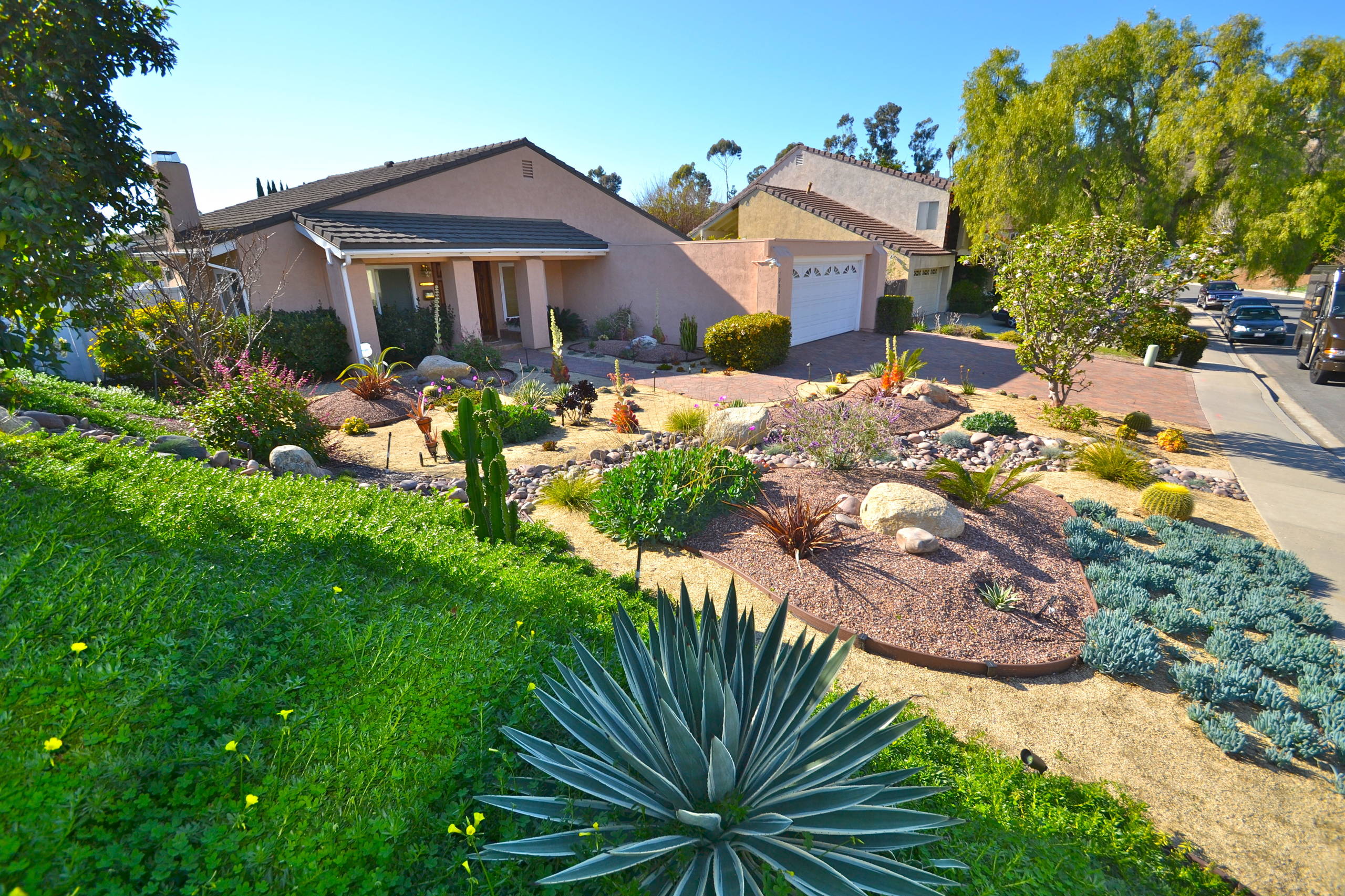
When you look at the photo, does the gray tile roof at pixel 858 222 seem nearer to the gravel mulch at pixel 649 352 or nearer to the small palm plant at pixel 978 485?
the gravel mulch at pixel 649 352

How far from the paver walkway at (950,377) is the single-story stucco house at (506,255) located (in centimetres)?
188

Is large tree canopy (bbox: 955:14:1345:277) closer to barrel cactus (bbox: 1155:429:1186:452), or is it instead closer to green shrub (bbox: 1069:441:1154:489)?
barrel cactus (bbox: 1155:429:1186:452)

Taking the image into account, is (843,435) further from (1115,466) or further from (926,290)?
(926,290)

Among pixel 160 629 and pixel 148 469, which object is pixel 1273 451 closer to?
pixel 160 629

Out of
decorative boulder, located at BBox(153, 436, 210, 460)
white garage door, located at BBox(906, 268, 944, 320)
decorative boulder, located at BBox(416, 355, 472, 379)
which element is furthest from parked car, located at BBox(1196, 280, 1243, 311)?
decorative boulder, located at BBox(153, 436, 210, 460)

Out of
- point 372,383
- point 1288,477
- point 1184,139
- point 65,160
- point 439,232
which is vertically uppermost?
point 1184,139

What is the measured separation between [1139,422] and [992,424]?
272 centimetres

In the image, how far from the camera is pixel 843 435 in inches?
303

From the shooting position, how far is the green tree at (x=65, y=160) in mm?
3557

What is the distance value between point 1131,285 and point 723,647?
34.6 feet

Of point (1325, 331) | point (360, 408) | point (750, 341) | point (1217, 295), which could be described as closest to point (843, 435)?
point (750, 341)

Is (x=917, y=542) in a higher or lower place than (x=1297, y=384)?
higher

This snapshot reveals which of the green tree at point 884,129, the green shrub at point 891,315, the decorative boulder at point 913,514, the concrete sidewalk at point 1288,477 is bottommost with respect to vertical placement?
the concrete sidewalk at point 1288,477

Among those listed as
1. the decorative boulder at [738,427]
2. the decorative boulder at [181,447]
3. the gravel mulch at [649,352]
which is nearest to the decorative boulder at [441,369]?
the gravel mulch at [649,352]
